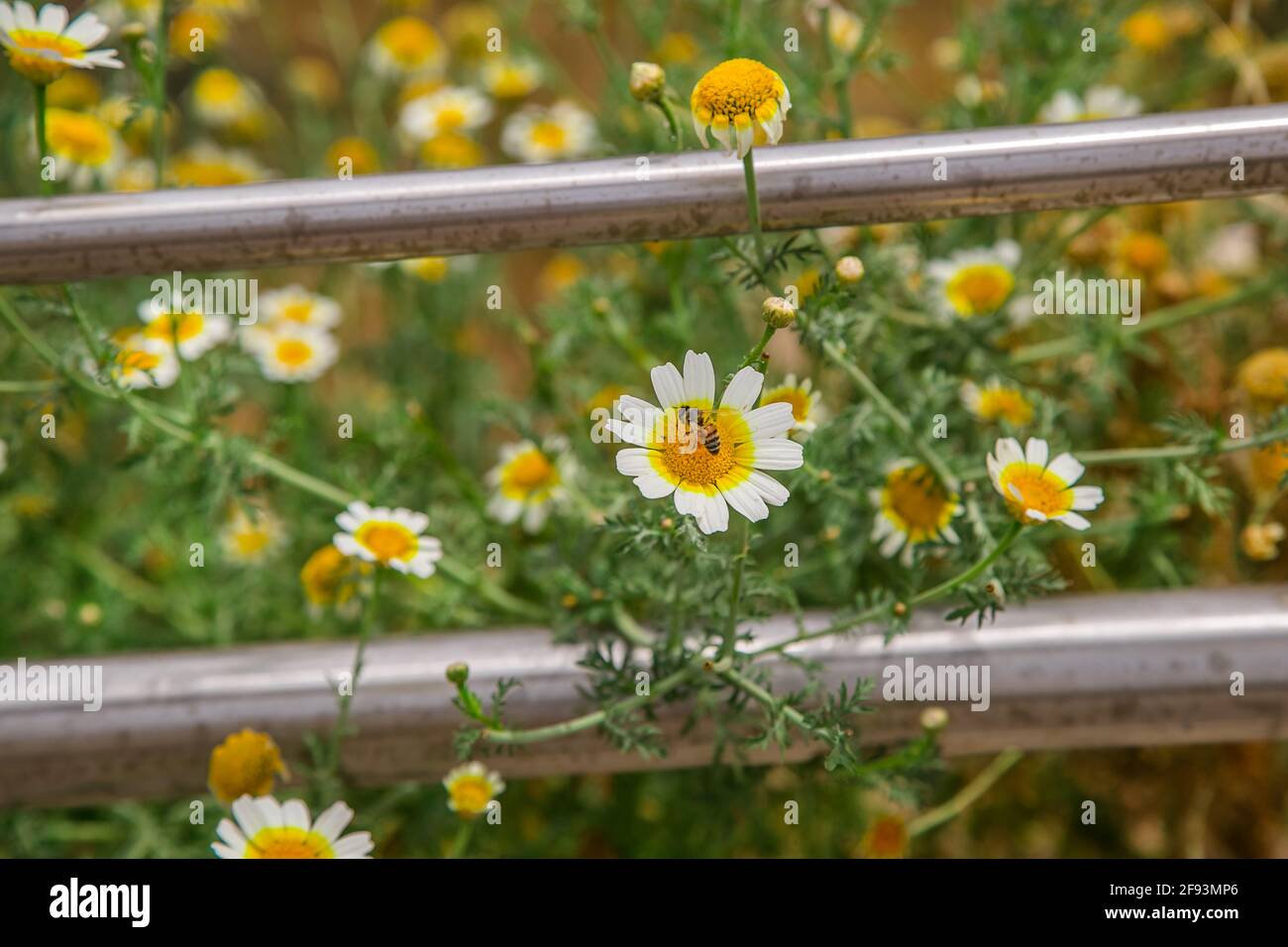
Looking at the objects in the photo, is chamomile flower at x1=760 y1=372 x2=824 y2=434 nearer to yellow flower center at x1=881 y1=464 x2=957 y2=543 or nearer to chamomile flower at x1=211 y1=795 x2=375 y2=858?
yellow flower center at x1=881 y1=464 x2=957 y2=543

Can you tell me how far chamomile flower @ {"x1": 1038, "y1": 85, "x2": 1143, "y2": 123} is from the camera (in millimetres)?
925

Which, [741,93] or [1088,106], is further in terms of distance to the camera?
[1088,106]

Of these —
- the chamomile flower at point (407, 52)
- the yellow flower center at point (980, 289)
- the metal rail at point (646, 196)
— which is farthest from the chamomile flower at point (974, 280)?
the chamomile flower at point (407, 52)

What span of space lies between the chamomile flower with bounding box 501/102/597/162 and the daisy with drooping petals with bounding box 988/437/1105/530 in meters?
0.66

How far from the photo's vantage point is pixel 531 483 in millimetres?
813

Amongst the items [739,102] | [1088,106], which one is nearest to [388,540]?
[739,102]

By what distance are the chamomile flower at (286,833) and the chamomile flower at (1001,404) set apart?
551 millimetres

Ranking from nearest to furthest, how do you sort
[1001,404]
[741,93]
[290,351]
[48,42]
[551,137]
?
[741,93] < [48,42] < [1001,404] < [290,351] < [551,137]

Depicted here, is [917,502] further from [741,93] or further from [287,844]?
[287,844]

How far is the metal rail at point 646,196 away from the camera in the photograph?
54cm

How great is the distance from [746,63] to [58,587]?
2.94ft
